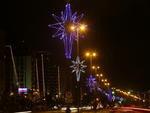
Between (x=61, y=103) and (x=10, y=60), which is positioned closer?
(x=61, y=103)

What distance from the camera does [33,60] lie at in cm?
17000

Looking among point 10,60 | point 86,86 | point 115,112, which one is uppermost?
point 10,60

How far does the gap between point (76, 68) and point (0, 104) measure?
427 inches

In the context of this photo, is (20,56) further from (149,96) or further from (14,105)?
(149,96)

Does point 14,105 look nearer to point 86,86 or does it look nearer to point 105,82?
point 86,86

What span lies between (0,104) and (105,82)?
114619mm

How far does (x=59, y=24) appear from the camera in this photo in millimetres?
51719

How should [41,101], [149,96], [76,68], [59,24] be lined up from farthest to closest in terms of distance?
1. [41,101]
2. [76,68]
3. [59,24]
4. [149,96]

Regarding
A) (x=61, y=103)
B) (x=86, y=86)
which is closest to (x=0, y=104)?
(x=61, y=103)

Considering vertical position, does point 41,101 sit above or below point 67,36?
below

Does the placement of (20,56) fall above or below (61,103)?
above

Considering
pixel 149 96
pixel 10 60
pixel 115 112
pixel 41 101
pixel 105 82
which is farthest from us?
pixel 105 82

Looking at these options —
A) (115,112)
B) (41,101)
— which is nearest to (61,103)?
(41,101)

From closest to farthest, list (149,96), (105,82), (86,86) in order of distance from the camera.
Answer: (149,96)
(86,86)
(105,82)
